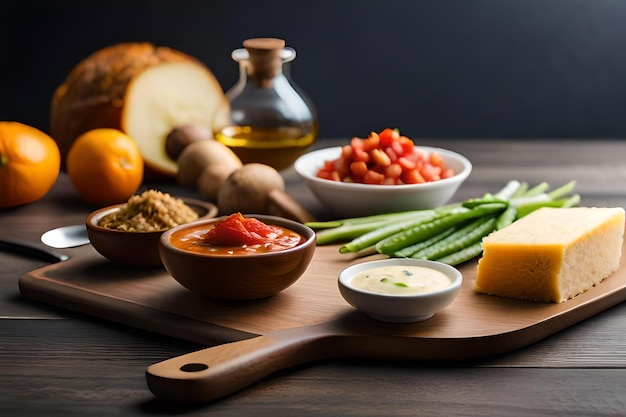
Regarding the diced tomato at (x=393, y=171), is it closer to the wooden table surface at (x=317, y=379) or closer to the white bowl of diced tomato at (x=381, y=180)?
the white bowl of diced tomato at (x=381, y=180)

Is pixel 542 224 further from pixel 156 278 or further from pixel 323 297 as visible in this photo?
pixel 156 278

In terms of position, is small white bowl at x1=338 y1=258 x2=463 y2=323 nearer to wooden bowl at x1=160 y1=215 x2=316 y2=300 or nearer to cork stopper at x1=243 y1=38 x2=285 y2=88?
wooden bowl at x1=160 y1=215 x2=316 y2=300

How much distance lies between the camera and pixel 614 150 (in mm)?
3467

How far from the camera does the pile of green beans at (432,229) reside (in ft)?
6.89

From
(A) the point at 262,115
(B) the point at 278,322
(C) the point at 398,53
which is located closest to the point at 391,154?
(A) the point at 262,115

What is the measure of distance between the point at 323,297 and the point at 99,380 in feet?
1.65

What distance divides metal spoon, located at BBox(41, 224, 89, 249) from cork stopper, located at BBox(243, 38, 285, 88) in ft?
2.64

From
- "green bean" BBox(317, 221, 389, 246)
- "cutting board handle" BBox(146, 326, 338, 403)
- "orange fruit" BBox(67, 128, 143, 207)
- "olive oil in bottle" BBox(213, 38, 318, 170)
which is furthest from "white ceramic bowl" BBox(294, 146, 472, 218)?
"cutting board handle" BBox(146, 326, 338, 403)

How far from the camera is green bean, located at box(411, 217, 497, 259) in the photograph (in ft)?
6.81

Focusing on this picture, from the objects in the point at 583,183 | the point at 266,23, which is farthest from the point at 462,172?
Result: the point at 266,23

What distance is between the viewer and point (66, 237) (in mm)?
2316

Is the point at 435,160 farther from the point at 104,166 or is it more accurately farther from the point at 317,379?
the point at 317,379

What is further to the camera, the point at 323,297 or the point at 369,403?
the point at 323,297

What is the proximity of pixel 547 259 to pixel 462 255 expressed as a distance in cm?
32
